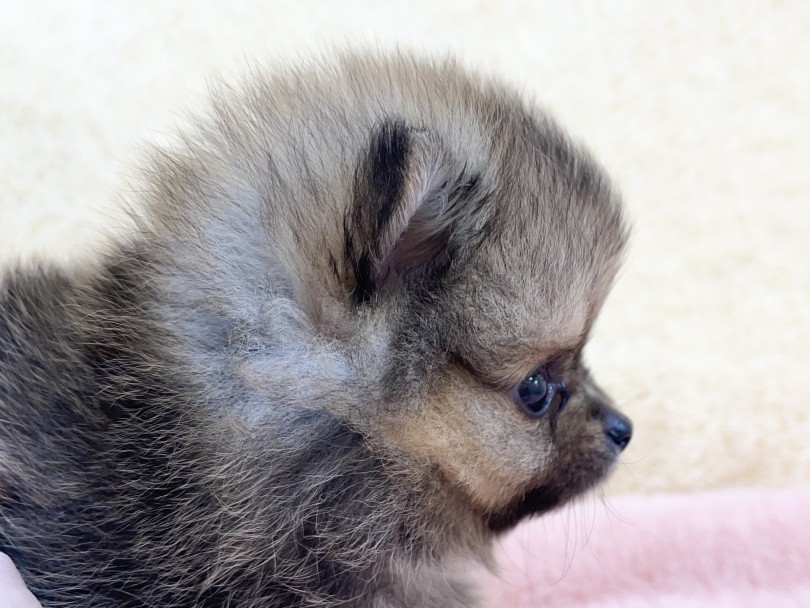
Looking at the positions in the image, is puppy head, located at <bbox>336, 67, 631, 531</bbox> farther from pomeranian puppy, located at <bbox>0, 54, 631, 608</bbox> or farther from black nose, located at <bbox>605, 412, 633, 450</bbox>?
black nose, located at <bbox>605, 412, 633, 450</bbox>

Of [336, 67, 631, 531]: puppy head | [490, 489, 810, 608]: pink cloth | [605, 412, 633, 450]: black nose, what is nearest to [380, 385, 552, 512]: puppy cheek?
[336, 67, 631, 531]: puppy head

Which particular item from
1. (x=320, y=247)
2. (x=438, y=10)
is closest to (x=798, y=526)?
(x=320, y=247)

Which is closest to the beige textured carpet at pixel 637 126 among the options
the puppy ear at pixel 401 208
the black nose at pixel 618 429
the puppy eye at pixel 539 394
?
the black nose at pixel 618 429

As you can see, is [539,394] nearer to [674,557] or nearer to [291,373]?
[291,373]

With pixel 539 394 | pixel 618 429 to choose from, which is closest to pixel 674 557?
pixel 618 429

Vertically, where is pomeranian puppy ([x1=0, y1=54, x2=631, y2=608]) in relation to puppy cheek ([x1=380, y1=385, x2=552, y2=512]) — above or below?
above

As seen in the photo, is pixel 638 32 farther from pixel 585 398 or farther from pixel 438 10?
pixel 585 398
